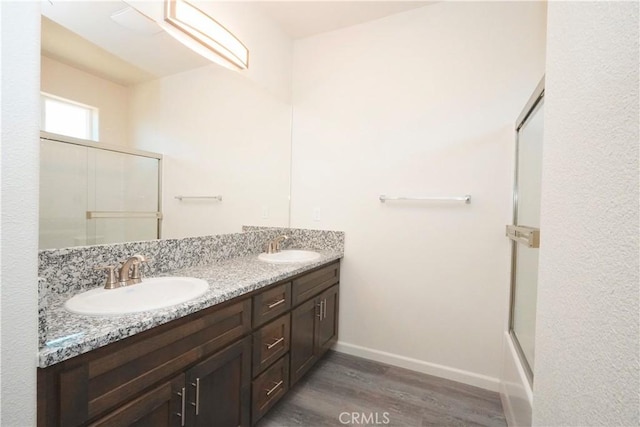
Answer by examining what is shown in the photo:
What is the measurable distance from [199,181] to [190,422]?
116 centimetres

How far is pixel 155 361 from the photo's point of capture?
910mm

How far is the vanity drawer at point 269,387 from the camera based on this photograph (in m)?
1.35

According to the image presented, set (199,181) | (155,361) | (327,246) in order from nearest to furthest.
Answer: (155,361)
(199,181)
(327,246)

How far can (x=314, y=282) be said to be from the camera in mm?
1884

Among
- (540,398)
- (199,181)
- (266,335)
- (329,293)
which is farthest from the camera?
(329,293)

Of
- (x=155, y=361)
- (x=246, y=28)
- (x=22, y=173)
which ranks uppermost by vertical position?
(x=246, y=28)

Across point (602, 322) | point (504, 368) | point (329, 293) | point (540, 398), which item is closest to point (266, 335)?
point (329, 293)

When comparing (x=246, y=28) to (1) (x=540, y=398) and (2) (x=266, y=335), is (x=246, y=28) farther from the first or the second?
(1) (x=540, y=398)

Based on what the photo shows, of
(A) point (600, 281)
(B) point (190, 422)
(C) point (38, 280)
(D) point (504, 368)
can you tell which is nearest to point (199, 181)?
(C) point (38, 280)

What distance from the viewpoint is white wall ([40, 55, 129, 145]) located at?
40.8 inches

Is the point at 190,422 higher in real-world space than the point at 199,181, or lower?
lower

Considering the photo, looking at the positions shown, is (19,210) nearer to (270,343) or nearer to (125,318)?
(125,318)

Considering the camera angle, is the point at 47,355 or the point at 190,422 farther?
the point at 190,422

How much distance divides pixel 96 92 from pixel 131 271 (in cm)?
75
